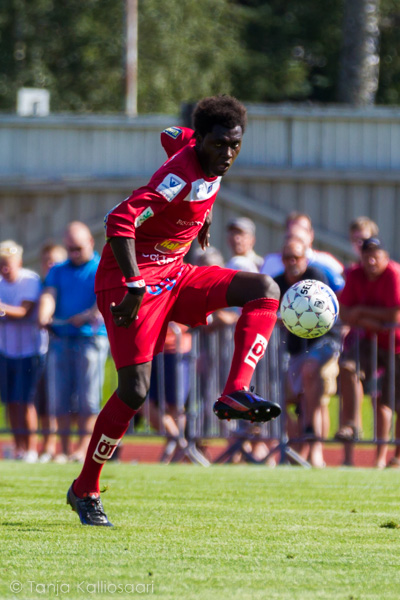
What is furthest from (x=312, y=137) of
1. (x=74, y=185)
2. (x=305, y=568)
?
(x=305, y=568)

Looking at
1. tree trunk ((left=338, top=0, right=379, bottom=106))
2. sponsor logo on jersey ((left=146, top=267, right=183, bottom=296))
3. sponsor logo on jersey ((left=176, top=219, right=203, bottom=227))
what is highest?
tree trunk ((left=338, top=0, right=379, bottom=106))

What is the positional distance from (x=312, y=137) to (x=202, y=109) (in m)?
15.0

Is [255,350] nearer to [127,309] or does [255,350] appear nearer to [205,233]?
[127,309]

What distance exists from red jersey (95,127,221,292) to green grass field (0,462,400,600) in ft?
4.69

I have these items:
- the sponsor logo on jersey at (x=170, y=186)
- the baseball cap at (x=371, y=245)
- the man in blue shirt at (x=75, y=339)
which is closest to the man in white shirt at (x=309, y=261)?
the baseball cap at (x=371, y=245)

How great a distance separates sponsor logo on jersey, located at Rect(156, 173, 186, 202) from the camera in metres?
5.96

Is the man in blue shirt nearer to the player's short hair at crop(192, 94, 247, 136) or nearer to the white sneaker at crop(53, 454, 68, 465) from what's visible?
the white sneaker at crop(53, 454, 68, 465)

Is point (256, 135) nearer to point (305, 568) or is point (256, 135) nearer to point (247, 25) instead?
point (305, 568)

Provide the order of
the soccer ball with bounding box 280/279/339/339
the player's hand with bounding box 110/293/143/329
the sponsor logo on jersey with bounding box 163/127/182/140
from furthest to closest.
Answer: the soccer ball with bounding box 280/279/339/339 → the sponsor logo on jersey with bounding box 163/127/182/140 → the player's hand with bounding box 110/293/143/329

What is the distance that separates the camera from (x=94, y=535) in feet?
18.7

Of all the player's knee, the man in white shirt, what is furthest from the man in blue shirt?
the player's knee

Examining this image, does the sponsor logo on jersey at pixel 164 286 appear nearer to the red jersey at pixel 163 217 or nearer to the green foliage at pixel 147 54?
the red jersey at pixel 163 217

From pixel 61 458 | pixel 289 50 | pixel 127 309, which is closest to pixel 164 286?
pixel 127 309

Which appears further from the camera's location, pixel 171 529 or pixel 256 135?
pixel 256 135
